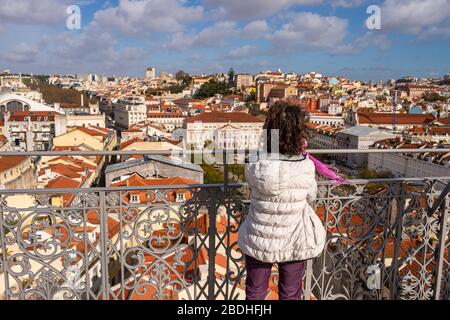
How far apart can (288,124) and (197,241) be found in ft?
3.46

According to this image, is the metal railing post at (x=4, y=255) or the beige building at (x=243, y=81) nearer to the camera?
the metal railing post at (x=4, y=255)

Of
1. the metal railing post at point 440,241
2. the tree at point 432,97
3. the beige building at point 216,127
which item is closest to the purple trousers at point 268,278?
the metal railing post at point 440,241

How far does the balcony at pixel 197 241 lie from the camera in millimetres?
2234

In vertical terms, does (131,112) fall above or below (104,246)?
above

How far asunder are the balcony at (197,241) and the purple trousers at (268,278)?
1.56 feet

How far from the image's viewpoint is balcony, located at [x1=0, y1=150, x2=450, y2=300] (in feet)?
7.33

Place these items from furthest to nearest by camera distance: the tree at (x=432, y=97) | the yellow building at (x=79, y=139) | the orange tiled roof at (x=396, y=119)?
the tree at (x=432, y=97)
the orange tiled roof at (x=396, y=119)
the yellow building at (x=79, y=139)

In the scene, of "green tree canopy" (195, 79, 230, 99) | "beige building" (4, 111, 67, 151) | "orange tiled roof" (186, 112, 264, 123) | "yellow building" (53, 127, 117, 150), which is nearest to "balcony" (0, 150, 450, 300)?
"yellow building" (53, 127, 117, 150)

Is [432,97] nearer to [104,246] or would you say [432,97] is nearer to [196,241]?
[196,241]

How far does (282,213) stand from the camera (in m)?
1.76

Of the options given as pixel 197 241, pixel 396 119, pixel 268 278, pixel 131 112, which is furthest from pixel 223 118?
pixel 268 278

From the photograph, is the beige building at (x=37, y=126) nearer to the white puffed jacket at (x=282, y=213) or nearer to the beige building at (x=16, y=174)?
the beige building at (x=16, y=174)
